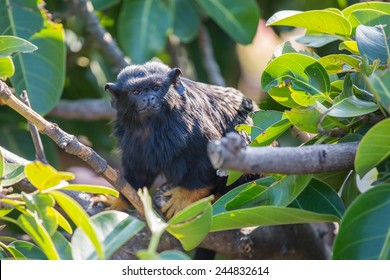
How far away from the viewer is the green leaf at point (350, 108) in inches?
97.1

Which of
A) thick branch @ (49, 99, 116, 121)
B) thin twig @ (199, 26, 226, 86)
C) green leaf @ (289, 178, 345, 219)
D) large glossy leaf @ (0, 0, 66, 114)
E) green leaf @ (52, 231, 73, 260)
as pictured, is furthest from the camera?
thin twig @ (199, 26, 226, 86)

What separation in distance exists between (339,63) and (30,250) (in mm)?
1412

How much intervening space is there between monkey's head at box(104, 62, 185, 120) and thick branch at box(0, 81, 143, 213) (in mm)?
526

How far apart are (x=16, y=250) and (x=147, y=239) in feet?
3.12

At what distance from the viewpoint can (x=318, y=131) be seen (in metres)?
2.62

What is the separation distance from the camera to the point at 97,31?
4.83m

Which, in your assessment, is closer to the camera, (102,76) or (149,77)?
(149,77)

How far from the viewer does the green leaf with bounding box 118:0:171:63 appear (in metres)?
4.56

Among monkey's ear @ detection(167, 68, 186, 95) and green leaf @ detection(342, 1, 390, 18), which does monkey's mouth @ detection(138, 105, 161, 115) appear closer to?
monkey's ear @ detection(167, 68, 186, 95)

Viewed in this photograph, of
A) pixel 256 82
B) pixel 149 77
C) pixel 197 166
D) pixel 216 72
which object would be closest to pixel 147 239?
pixel 197 166

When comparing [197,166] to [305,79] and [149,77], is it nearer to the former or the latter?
[149,77]

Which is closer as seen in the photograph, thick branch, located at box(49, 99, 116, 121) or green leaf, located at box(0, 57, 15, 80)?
green leaf, located at box(0, 57, 15, 80)

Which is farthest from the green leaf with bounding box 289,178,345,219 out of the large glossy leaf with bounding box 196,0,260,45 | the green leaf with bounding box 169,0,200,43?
the green leaf with bounding box 169,0,200,43

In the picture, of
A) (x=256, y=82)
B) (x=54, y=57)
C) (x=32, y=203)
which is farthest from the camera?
(x=256, y=82)
